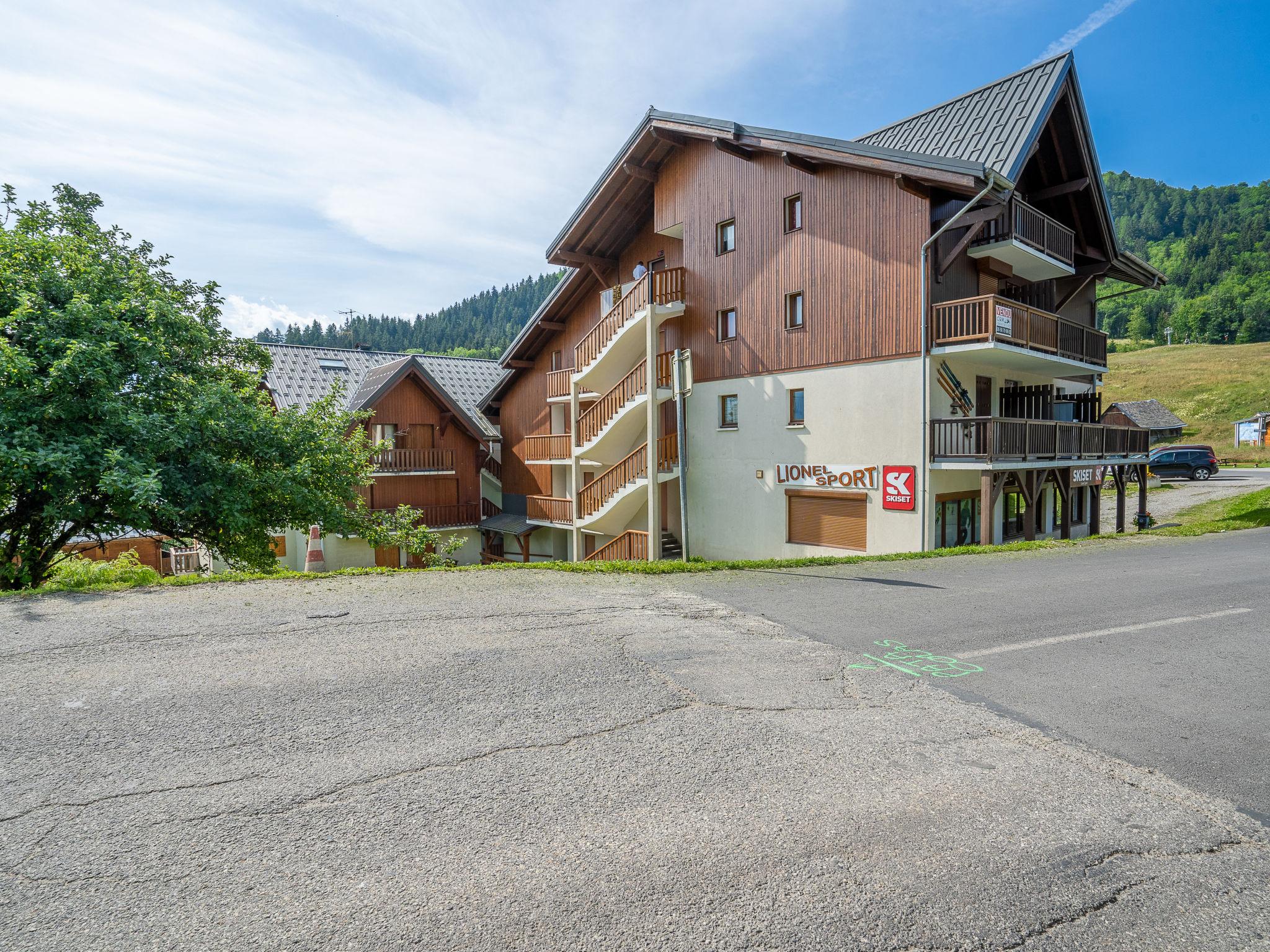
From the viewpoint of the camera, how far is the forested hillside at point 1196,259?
116 metres

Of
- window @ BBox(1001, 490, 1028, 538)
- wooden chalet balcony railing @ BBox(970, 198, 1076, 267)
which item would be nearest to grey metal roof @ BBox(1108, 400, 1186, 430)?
window @ BBox(1001, 490, 1028, 538)

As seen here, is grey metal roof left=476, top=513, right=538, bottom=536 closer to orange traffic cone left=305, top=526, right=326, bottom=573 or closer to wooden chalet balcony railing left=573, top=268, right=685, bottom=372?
orange traffic cone left=305, top=526, right=326, bottom=573

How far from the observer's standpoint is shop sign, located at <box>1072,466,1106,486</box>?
901 inches

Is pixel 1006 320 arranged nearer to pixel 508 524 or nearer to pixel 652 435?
pixel 652 435

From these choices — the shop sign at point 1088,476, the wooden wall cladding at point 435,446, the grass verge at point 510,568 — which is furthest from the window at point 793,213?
the wooden wall cladding at point 435,446

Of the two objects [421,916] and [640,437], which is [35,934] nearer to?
[421,916]

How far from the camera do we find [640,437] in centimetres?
2458

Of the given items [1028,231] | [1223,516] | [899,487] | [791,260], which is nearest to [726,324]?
[791,260]

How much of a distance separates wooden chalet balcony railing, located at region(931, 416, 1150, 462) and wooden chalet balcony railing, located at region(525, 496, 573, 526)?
12.5 m

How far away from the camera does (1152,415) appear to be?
6259 cm

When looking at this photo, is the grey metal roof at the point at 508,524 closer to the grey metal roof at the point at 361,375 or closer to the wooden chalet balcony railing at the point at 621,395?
the grey metal roof at the point at 361,375

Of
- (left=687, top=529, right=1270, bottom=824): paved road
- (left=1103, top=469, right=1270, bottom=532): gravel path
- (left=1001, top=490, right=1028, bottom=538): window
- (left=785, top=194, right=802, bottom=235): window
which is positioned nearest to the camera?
(left=687, top=529, right=1270, bottom=824): paved road

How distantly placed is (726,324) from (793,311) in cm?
239

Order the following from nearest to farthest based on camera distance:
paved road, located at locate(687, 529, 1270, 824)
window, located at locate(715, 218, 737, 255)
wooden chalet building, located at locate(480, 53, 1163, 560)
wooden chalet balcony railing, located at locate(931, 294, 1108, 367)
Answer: paved road, located at locate(687, 529, 1270, 824)
wooden chalet balcony railing, located at locate(931, 294, 1108, 367)
wooden chalet building, located at locate(480, 53, 1163, 560)
window, located at locate(715, 218, 737, 255)
